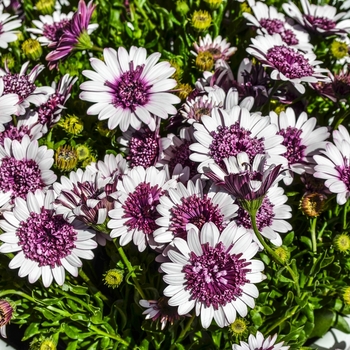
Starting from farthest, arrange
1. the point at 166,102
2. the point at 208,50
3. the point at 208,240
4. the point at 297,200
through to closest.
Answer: the point at 208,50 → the point at 297,200 → the point at 166,102 → the point at 208,240

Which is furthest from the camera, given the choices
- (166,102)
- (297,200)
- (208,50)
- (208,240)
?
(208,50)

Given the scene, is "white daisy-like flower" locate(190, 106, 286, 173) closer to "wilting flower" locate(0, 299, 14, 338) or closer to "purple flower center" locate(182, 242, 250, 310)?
"purple flower center" locate(182, 242, 250, 310)

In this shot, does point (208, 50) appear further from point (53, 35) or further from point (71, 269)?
point (71, 269)

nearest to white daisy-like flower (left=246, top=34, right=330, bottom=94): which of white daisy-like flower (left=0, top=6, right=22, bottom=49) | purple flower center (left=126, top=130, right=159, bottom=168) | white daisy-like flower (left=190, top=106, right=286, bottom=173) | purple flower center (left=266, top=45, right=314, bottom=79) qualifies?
purple flower center (left=266, top=45, right=314, bottom=79)

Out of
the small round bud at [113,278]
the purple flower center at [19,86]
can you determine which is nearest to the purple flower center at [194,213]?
the small round bud at [113,278]

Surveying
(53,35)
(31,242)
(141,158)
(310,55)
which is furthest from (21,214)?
(310,55)

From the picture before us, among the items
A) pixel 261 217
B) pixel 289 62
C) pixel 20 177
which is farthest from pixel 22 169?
pixel 289 62
